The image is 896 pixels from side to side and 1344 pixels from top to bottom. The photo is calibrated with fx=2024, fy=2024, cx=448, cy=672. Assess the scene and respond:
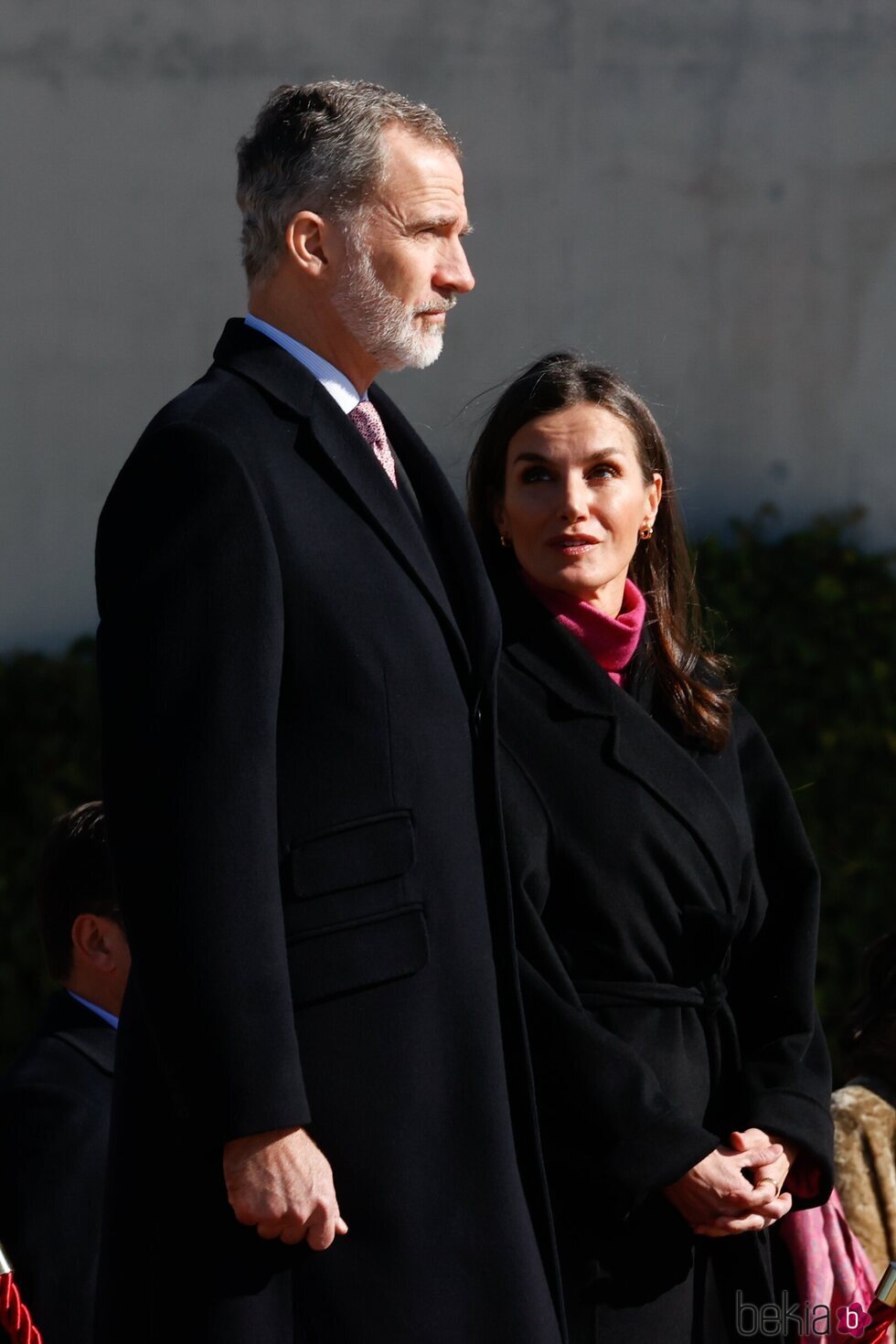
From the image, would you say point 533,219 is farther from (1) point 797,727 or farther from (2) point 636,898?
(2) point 636,898

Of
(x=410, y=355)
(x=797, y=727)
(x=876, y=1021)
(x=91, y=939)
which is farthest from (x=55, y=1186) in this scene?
(x=797, y=727)

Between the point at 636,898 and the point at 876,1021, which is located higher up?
the point at 636,898

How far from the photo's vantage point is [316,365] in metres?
2.41

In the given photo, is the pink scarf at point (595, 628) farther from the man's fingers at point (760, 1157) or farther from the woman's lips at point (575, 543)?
the man's fingers at point (760, 1157)

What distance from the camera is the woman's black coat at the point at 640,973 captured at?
2561 millimetres

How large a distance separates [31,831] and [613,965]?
3.24 m

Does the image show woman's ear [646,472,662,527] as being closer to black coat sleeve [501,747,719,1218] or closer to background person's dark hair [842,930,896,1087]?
black coat sleeve [501,747,719,1218]

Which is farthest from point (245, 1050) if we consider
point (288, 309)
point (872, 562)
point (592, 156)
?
point (592, 156)

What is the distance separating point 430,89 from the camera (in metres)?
6.18

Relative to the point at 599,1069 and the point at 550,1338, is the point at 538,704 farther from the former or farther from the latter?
the point at 550,1338

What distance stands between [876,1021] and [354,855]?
6.23ft

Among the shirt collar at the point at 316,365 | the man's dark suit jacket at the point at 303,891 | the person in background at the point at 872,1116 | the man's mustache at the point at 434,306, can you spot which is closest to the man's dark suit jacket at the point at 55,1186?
the man's dark suit jacket at the point at 303,891

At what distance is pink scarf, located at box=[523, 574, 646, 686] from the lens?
2.88 meters

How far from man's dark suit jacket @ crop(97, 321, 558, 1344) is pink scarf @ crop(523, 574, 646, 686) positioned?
537 millimetres
